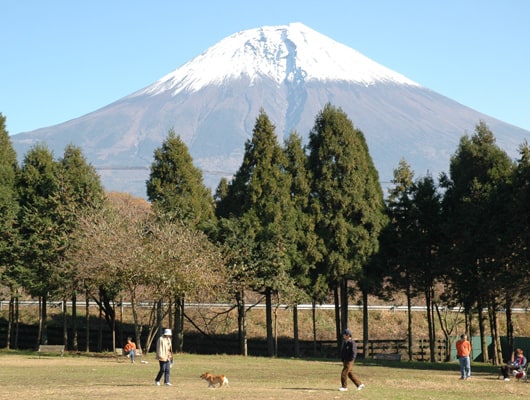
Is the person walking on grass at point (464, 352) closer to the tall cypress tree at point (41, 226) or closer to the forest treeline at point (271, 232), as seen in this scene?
the forest treeline at point (271, 232)

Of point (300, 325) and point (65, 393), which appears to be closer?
point (65, 393)

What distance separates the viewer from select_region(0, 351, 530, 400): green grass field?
27.0 metres

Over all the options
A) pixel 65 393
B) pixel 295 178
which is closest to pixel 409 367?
pixel 295 178

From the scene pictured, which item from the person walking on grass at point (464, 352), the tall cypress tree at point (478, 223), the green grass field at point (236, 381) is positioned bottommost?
the green grass field at point (236, 381)

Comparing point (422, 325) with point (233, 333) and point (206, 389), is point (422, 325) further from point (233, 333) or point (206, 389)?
point (206, 389)

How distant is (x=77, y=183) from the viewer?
189 ft

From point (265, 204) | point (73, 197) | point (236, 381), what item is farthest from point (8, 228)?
point (236, 381)

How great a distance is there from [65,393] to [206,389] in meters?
4.65

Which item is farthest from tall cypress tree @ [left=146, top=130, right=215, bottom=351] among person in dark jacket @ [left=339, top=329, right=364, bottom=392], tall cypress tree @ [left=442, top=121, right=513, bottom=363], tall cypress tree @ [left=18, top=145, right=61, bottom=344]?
person in dark jacket @ [left=339, top=329, right=364, bottom=392]

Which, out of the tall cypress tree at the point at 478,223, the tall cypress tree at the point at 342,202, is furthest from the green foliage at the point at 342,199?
the tall cypress tree at the point at 478,223

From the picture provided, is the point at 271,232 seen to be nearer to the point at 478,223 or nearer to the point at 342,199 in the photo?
the point at 342,199

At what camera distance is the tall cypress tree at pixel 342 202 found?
56844 mm

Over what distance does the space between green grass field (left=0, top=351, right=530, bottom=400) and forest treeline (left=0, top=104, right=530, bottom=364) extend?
4.99m

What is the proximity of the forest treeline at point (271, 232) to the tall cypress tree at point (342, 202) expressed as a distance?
0.09 metres
